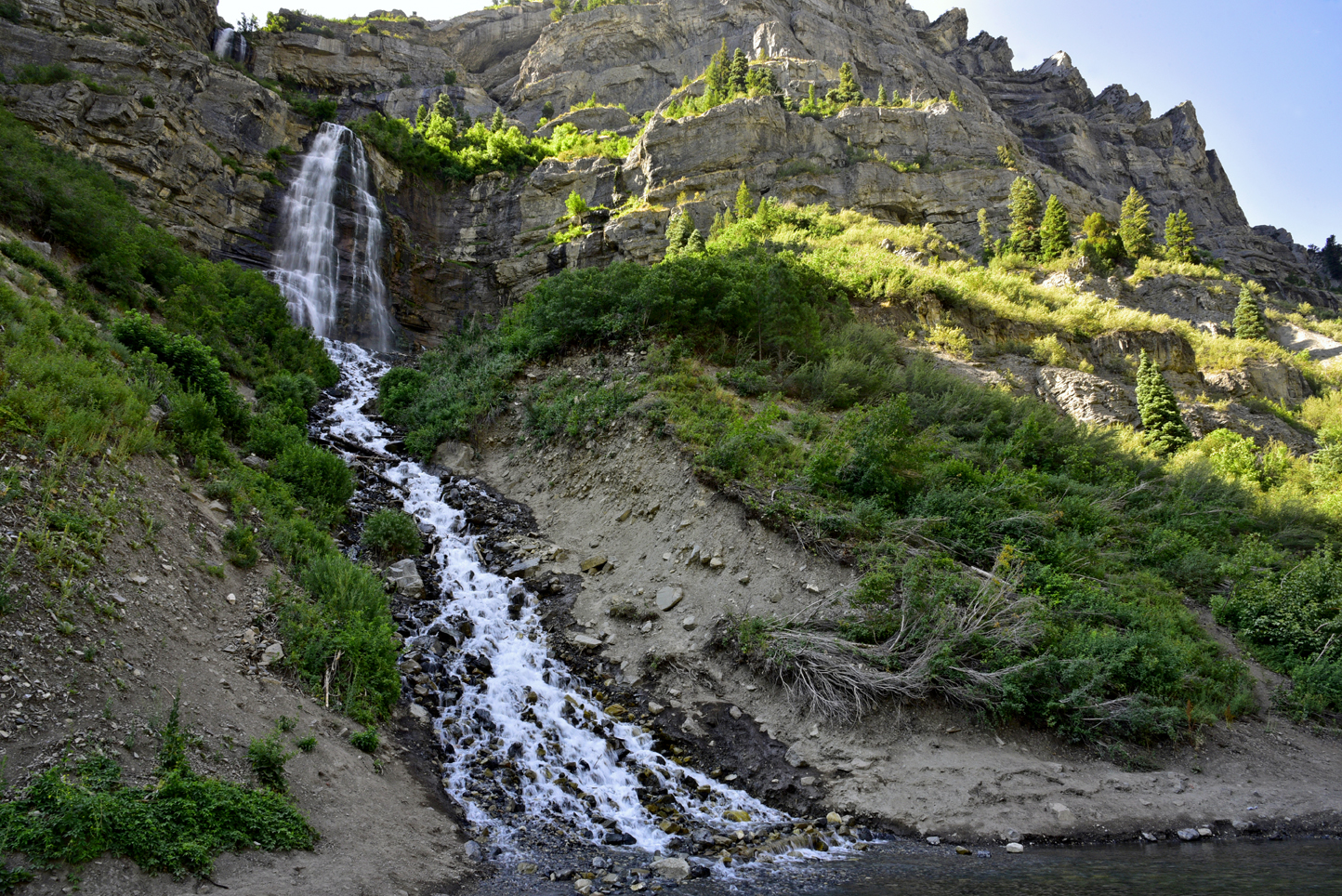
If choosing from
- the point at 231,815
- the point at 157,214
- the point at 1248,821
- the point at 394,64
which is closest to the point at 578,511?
the point at 231,815

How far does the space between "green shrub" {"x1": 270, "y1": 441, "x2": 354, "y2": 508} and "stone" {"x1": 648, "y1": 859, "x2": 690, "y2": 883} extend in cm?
878

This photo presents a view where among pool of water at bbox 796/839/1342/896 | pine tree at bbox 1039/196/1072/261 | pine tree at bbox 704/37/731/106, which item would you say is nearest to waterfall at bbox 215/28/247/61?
pine tree at bbox 704/37/731/106

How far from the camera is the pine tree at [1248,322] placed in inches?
1089

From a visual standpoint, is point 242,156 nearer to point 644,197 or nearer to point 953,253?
point 644,197

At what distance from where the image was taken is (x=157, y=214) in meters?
25.6

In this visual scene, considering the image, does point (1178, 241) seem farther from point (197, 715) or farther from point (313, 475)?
point (197, 715)

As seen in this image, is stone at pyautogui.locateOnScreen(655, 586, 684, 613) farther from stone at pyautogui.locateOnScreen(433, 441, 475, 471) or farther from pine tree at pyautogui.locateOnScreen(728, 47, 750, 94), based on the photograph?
pine tree at pyautogui.locateOnScreen(728, 47, 750, 94)

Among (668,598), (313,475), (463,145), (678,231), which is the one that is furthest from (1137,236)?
(313,475)

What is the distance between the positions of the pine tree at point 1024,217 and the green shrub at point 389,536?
1328 inches

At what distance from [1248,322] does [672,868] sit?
3359 cm

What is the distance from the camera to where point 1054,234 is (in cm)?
3403

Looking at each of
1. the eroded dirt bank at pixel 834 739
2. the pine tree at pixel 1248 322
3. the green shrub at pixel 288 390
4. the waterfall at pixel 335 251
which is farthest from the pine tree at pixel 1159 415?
the waterfall at pixel 335 251

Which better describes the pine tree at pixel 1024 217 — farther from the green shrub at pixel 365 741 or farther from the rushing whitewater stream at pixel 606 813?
the green shrub at pixel 365 741

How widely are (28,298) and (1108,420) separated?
2495 centimetres
